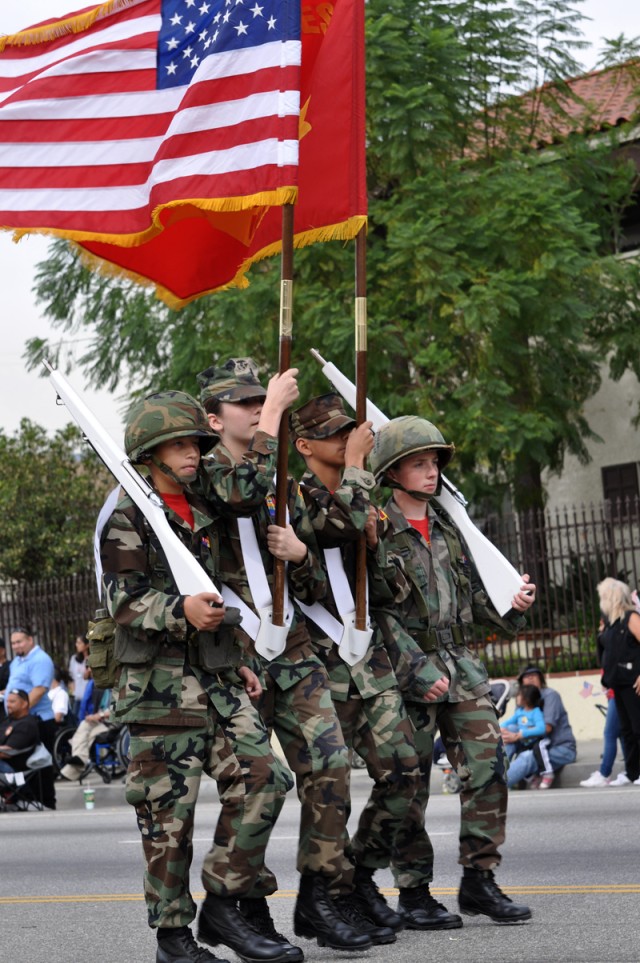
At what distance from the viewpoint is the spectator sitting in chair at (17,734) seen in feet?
55.1

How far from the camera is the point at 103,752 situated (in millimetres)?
19688

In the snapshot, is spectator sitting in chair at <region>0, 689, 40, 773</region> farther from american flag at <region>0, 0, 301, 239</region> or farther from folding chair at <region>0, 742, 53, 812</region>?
american flag at <region>0, 0, 301, 239</region>

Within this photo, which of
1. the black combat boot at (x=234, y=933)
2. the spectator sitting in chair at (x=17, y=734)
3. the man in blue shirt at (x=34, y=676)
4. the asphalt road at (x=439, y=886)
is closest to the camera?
the black combat boot at (x=234, y=933)

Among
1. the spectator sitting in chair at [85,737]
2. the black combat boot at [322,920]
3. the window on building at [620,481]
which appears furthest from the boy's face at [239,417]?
the window on building at [620,481]

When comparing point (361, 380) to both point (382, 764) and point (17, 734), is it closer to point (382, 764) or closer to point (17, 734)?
point (382, 764)

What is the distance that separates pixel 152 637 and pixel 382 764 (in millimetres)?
1238

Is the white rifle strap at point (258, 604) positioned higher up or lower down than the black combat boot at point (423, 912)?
higher up

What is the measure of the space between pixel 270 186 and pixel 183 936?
120 inches

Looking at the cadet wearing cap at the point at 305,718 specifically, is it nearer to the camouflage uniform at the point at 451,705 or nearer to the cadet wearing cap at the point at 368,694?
the cadet wearing cap at the point at 368,694

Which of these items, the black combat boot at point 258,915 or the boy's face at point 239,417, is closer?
the black combat boot at point 258,915

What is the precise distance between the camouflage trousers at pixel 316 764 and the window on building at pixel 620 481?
21265 mm

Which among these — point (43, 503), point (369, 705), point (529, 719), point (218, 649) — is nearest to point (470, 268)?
point (529, 719)

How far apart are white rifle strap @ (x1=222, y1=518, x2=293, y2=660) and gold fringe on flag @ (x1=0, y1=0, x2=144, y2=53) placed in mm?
2732

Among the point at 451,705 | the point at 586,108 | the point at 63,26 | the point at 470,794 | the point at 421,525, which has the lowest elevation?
the point at 470,794
